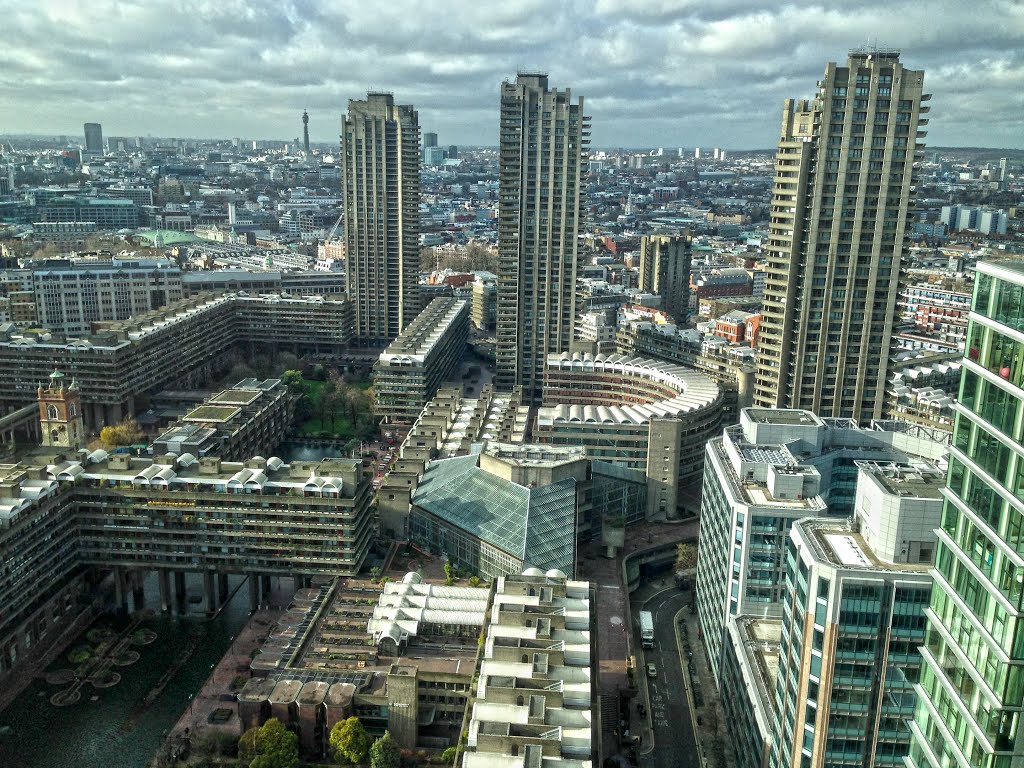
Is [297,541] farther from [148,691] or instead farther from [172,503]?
[148,691]

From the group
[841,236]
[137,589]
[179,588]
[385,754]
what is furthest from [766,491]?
[137,589]

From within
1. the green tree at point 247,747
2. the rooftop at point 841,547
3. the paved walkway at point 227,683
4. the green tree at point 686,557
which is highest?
the rooftop at point 841,547

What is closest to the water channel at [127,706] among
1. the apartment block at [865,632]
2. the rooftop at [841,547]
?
the apartment block at [865,632]

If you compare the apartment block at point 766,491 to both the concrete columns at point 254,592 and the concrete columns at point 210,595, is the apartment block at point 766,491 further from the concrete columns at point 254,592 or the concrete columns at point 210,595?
the concrete columns at point 210,595

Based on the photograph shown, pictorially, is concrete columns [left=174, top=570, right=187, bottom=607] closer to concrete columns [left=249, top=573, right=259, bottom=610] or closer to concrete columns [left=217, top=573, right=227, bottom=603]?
concrete columns [left=217, top=573, right=227, bottom=603]

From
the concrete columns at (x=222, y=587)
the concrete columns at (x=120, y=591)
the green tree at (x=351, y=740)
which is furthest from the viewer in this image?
the concrete columns at (x=222, y=587)

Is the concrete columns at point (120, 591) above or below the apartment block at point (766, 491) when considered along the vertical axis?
below

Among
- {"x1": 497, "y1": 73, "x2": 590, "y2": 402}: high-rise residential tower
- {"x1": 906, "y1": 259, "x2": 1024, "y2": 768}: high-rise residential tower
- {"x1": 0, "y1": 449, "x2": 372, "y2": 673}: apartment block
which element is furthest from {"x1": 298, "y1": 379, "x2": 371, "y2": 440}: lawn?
{"x1": 906, "y1": 259, "x2": 1024, "y2": 768}: high-rise residential tower
